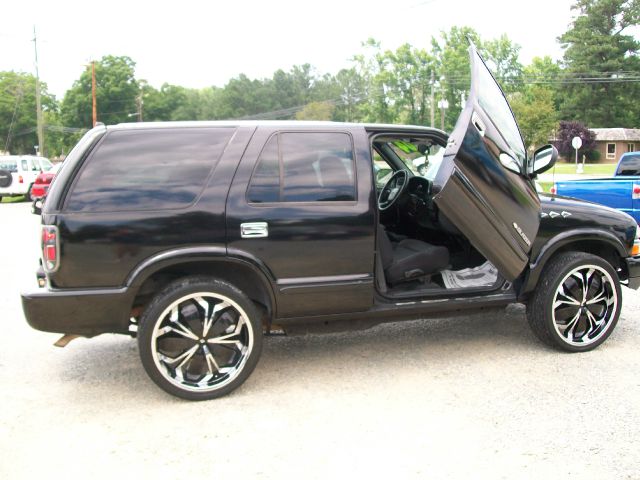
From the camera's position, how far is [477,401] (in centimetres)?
377

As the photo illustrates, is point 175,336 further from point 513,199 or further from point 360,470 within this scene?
point 513,199

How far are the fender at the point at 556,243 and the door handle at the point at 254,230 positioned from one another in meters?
2.10

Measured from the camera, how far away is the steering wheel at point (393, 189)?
5311mm

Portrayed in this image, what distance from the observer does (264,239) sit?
380 centimetres

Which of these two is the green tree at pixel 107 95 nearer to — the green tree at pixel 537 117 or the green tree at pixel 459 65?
the green tree at pixel 459 65

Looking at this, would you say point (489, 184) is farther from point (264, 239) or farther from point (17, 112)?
point (17, 112)

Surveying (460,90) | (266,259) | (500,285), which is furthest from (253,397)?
(460,90)

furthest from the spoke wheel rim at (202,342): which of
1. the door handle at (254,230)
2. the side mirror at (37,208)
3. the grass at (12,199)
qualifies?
the grass at (12,199)

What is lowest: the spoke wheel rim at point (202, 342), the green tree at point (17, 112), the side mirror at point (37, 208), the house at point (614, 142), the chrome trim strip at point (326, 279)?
the spoke wheel rim at point (202, 342)

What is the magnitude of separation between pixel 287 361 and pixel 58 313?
69.7 inches

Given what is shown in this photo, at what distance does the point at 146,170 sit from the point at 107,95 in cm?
8296

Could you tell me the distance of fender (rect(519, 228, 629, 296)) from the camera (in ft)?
14.6

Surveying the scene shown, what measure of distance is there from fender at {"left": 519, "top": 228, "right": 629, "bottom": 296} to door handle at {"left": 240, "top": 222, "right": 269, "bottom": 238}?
210cm

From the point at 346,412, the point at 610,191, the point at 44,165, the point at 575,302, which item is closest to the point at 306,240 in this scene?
the point at 346,412
